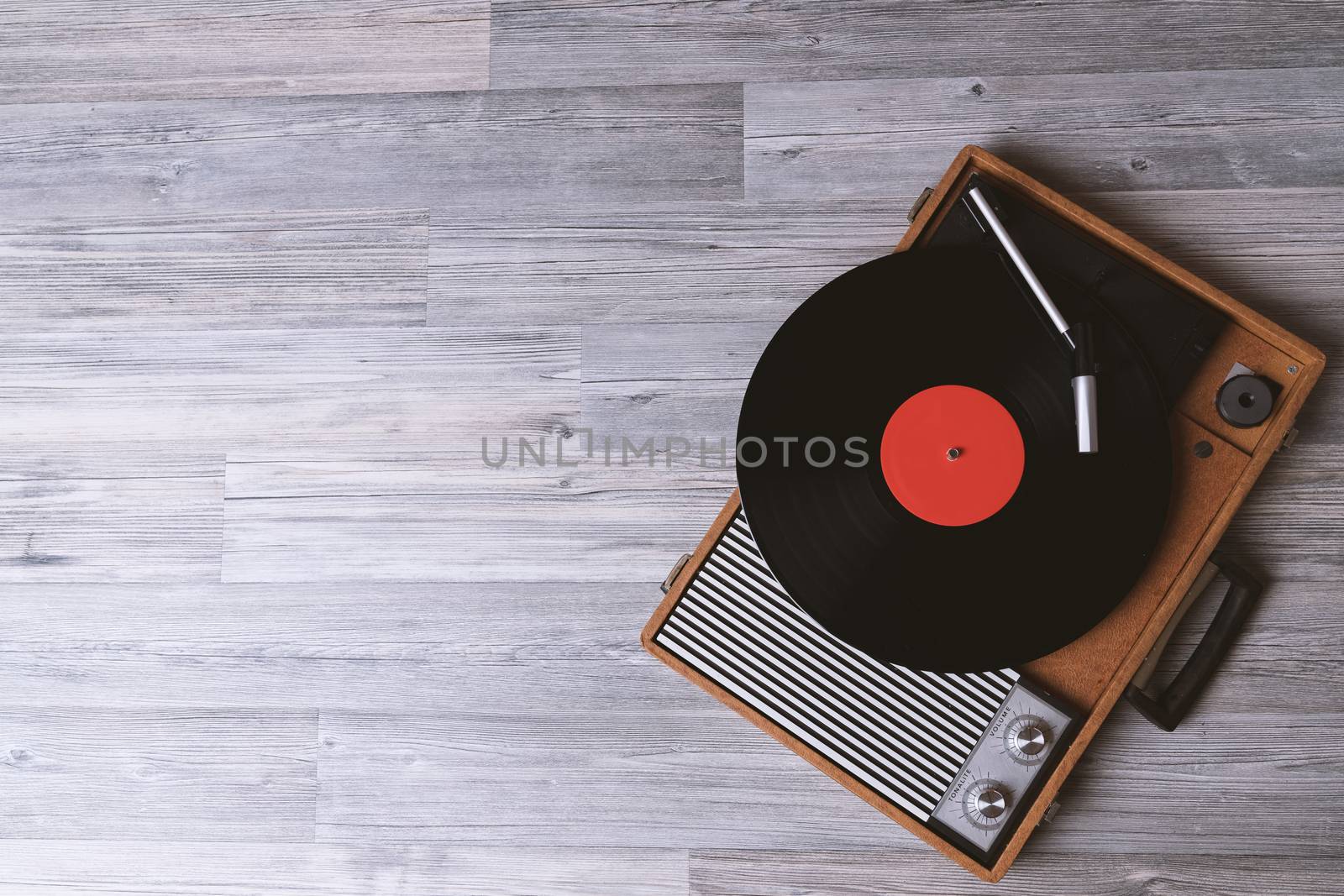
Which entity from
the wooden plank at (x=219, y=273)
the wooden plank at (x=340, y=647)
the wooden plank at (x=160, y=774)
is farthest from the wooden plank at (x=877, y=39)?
the wooden plank at (x=160, y=774)

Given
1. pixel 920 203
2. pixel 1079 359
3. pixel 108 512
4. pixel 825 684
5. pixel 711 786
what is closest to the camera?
pixel 1079 359

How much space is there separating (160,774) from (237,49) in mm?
1094

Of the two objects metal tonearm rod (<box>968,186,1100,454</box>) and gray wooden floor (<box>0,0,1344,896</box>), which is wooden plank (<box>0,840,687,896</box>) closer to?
gray wooden floor (<box>0,0,1344,896</box>)

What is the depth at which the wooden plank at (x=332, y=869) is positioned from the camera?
4.17ft

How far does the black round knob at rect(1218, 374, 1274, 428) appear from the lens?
3.21ft

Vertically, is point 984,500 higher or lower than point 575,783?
higher

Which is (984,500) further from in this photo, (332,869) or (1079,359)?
(332,869)

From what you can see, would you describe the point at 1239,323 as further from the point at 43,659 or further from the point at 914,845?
the point at 43,659

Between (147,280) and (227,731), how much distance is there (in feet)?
2.25

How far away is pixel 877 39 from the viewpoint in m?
1.32

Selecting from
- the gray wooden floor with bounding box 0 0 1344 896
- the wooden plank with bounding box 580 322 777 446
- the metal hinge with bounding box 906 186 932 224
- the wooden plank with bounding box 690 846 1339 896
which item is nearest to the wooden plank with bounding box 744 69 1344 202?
the gray wooden floor with bounding box 0 0 1344 896

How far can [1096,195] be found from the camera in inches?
49.8

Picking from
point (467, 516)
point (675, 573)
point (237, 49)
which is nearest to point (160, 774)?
point (467, 516)

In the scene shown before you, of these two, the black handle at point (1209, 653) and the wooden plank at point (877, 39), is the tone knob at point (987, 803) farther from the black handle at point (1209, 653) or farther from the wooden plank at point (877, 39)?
the wooden plank at point (877, 39)
